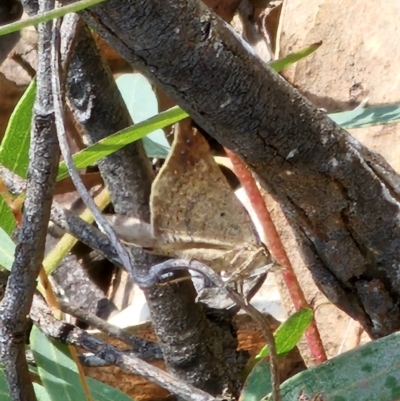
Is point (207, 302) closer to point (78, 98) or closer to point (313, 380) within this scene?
point (313, 380)

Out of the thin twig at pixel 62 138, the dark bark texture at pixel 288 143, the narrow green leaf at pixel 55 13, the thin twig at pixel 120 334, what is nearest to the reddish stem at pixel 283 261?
the dark bark texture at pixel 288 143

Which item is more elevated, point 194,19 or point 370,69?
point 370,69

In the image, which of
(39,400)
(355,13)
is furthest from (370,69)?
(39,400)

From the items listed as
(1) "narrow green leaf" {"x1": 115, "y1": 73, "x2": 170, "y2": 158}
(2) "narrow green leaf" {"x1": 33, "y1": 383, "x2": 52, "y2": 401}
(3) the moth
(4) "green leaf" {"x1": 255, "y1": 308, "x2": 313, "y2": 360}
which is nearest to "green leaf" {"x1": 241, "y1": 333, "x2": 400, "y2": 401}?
(4) "green leaf" {"x1": 255, "y1": 308, "x2": 313, "y2": 360}

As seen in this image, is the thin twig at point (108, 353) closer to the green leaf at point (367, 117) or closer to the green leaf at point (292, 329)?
the green leaf at point (292, 329)

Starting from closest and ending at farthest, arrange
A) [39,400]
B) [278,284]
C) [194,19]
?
[194,19] < [39,400] < [278,284]

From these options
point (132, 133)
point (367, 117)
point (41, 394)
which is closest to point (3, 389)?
point (41, 394)

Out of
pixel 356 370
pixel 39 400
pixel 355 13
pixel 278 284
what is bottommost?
pixel 356 370

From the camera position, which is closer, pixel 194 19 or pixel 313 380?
pixel 194 19
